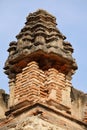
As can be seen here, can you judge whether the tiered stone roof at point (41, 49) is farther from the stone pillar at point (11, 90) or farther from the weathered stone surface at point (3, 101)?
the weathered stone surface at point (3, 101)

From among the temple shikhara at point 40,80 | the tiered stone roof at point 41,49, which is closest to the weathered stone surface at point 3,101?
the temple shikhara at point 40,80

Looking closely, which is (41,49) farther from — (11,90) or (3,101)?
(3,101)

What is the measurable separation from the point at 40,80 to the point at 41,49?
0.54 meters

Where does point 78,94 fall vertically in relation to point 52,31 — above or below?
below

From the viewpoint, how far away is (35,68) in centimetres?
895

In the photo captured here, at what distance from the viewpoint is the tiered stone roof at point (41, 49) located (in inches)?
358

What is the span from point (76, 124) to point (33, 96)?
87cm

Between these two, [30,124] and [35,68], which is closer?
[30,124]

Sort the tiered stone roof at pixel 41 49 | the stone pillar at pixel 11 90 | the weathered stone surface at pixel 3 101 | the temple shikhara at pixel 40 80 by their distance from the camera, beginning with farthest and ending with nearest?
the weathered stone surface at pixel 3 101 < the tiered stone roof at pixel 41 49 < the stone pillar at pixel 11 90 < the temple shikhara at pixel 40 80

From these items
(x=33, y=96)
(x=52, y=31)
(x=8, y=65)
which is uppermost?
(x=52, y=31)

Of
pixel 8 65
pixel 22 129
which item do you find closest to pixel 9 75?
pixel 8 65

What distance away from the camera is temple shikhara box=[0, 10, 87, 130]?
8320 mm

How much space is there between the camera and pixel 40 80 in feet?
29.1

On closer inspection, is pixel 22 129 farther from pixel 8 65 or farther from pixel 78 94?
pixel 78 94
